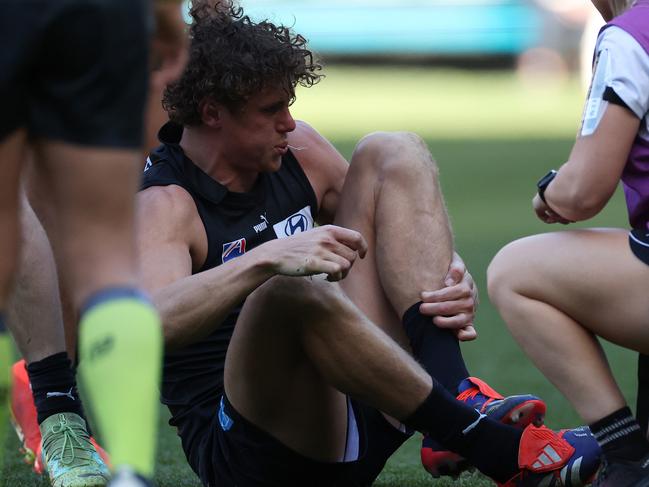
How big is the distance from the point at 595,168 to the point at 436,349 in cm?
81

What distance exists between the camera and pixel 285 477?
3.39 metres

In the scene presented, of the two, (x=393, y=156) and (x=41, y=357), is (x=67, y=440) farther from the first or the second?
(x=393, y=156)

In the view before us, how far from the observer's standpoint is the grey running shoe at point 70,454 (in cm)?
350

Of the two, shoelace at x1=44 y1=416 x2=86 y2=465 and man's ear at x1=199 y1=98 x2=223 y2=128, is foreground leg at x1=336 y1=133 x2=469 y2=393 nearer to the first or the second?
man's ear at x1=199 y1=98 x2=223 y2=128

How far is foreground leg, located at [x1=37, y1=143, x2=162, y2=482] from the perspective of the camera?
2178mm

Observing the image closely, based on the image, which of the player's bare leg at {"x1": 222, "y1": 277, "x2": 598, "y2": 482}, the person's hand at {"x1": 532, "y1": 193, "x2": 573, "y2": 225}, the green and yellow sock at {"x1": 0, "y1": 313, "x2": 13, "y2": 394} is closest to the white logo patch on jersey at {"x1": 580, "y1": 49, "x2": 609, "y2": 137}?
the person's hand at {"x1": 532, "y1": 193, "x2": 573, "y2": 225}

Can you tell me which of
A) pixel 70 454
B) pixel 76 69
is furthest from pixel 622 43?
pixel 70 454

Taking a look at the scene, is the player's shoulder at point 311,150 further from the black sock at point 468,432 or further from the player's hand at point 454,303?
the black sock at point 468,432

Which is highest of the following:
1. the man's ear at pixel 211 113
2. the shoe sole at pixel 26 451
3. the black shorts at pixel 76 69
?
the black shorts at pixel 76 69

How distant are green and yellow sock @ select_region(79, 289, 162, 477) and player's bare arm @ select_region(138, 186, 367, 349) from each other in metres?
0.88

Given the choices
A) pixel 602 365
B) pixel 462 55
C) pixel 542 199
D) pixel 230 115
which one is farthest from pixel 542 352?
pixel 462 55

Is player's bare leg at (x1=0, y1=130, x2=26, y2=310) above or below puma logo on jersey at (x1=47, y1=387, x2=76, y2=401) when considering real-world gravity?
above

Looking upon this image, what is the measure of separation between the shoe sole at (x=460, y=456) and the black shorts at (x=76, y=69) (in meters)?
1.50

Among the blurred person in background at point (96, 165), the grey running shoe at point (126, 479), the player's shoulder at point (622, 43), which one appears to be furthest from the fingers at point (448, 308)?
the grey running shoe at point (126, 479)
